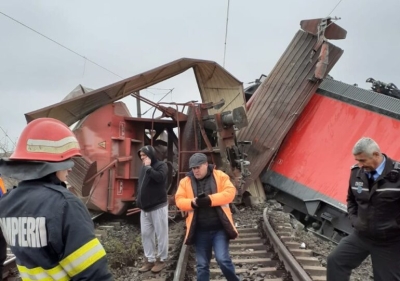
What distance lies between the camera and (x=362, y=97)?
8070 millimetres

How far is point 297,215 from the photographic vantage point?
8.58 meters

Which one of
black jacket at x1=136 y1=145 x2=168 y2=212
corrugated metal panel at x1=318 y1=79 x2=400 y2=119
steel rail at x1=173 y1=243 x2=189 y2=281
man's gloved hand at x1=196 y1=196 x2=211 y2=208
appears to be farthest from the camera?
corrugated metal panel at x1=318 y1=79 x2=400 y2=119

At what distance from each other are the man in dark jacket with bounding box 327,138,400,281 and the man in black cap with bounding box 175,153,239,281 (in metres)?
1.04

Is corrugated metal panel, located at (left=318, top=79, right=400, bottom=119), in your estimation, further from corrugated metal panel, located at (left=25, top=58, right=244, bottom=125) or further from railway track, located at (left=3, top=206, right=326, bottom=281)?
railway track, located at (left=3, top=206, right=326, bottom=281)

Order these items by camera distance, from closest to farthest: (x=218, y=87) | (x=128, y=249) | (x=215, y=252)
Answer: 1. (x=215, y=252)
2. (x=128, y=249)
3. (x=218, y=87)

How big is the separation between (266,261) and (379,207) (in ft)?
7.75

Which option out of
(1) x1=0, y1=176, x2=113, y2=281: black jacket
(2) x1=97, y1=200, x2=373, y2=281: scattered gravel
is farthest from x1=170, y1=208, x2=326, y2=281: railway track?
(1) x1=0, y1=176, x2=113, y2=281: black jacket

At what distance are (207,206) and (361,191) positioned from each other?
4.40 feet

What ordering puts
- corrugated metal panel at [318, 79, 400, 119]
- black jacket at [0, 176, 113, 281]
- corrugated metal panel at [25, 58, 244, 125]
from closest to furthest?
black jacket at [0, 176, 113, 281], corrugated metal panel at [25, 58, 244, 125], corrugated metal panel at [318, 79, 400, 119]

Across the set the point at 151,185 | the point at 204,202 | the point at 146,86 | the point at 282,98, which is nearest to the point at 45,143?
the point at 204,202

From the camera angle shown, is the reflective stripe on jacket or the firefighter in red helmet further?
the reflective stripe on jacket

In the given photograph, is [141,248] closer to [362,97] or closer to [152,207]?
[152,207]

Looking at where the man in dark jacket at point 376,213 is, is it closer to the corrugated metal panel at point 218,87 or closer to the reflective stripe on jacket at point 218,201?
the reflective stripe on jacket at point 218,201

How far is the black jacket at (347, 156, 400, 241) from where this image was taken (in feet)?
9.41
